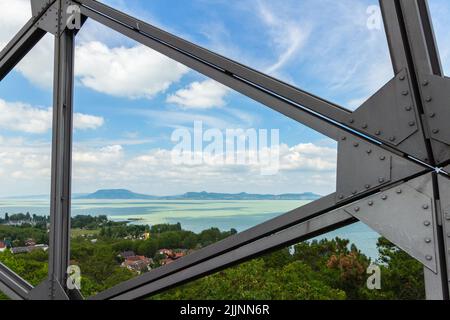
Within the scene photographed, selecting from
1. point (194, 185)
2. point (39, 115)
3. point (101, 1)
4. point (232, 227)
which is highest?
point (101, 1)

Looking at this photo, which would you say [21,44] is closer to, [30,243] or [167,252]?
[30,243]

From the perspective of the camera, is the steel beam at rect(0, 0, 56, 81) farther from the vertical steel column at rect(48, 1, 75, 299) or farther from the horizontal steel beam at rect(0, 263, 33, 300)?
the horizontal steel beam at rect(0, 263, 33, 300)

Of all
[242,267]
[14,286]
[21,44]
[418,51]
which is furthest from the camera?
[21,44]

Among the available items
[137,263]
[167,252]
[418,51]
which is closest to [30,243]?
[137,263]

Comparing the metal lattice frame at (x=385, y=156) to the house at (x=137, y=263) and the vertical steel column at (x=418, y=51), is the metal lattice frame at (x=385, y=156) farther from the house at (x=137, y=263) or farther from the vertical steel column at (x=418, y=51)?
the house at (x=137, y=263)

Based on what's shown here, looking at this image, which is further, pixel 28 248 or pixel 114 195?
pixel 28 248

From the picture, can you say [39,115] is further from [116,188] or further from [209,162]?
[209,162]
